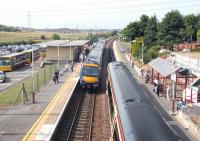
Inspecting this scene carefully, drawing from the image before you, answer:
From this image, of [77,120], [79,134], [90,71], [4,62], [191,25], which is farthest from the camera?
[191,25]

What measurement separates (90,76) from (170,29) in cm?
3341

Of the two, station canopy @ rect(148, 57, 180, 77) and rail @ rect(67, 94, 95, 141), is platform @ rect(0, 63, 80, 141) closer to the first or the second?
rail @ rect(67, 94, 95, 141)

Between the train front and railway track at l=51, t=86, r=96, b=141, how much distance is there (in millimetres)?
1025

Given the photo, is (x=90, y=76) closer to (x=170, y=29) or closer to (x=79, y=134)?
(x=79, y=134)

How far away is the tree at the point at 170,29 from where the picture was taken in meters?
63.2

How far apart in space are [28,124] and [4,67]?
1242 inches

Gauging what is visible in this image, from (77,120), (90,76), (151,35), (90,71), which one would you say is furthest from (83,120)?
(151,35)

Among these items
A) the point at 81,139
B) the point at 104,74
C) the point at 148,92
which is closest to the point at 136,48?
the point at 104,74

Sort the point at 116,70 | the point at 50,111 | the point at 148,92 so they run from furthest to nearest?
the point at 148,92
the point at 116,70
the point at 50,111

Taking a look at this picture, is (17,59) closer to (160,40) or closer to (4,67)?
(4,67)

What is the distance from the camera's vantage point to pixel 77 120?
80.9 feet

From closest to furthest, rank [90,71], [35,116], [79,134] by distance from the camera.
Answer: [79,134], [35,116], [90,71]

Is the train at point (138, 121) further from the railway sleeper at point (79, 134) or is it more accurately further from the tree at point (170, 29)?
the tree at point (170, 29)

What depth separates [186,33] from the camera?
66.7m
